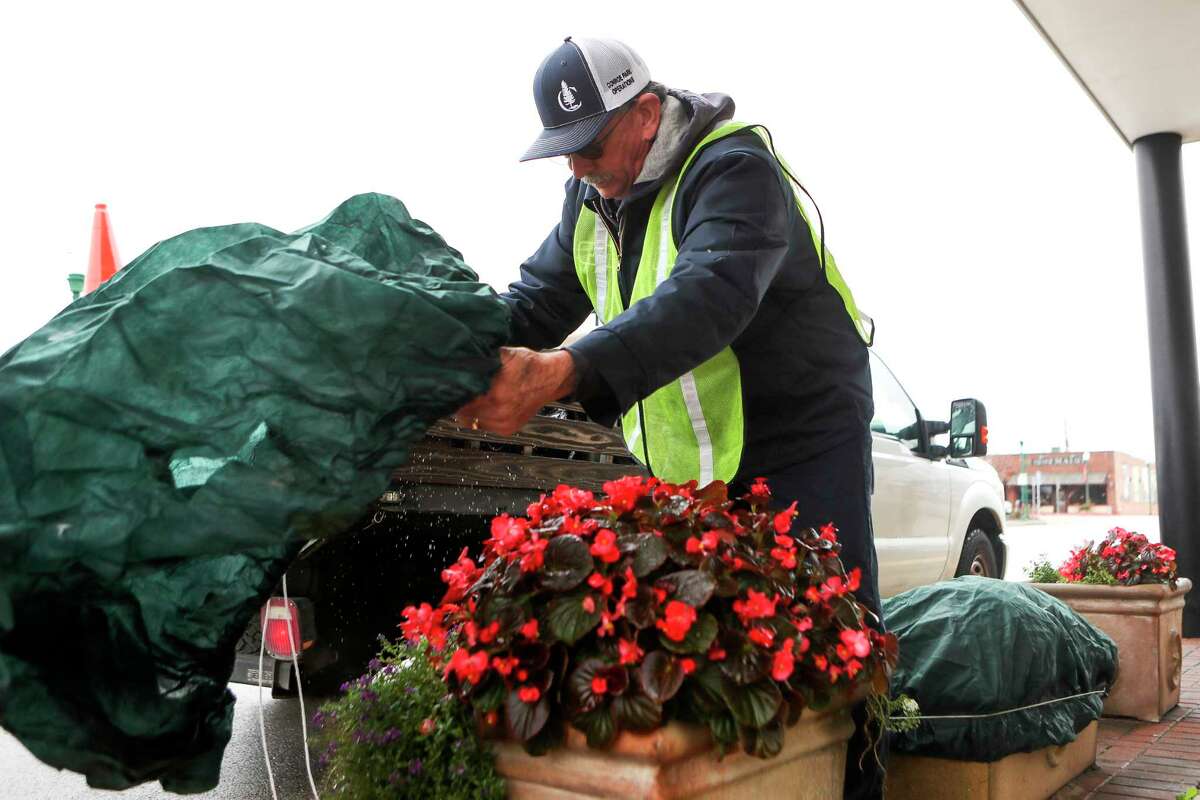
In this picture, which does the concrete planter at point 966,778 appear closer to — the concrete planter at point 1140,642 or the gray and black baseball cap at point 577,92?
the concrete planter at point 1140,642

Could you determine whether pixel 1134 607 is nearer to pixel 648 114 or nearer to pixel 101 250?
pixel 648 114

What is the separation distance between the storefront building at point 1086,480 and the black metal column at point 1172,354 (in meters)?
61.3

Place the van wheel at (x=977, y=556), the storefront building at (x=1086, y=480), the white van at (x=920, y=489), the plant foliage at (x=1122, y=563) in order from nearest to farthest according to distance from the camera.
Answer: the plant foliage at (x=1122, y=563) → the white van at (x=920, y=489) → the van wheel at (x=977, y=556) → the storefront building at (x=1086, y=480)

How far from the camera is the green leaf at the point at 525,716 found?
1694 millimetres

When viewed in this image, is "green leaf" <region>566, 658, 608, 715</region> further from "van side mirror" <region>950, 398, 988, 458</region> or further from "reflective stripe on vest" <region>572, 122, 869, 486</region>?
"van side mirror" <region>950, 398, 988, 458</region>

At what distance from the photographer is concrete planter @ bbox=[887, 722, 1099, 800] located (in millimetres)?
3053

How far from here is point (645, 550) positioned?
1844 millimetres

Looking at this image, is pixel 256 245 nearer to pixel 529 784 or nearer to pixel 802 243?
pixel 529 784

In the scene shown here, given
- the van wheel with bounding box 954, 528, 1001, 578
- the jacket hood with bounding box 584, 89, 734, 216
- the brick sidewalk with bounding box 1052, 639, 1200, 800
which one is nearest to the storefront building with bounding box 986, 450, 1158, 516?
the van wheel with bounding box 954, 528, 1001, 578

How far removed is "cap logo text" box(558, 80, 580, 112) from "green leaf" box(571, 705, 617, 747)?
4.36ft

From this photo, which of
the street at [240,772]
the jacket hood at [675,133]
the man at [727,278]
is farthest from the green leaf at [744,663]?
the street at [240,772]

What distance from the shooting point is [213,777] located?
5.83 ft

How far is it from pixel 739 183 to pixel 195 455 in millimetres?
1240

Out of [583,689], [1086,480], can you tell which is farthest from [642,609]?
[1086,480]
